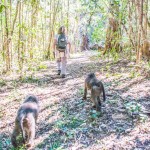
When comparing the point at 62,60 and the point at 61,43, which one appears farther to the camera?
the point at 62,60

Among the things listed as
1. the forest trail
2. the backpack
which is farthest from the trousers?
the forest trail

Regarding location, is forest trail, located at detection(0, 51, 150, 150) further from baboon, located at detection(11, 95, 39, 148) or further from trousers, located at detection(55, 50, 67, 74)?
trousers, located at detection(55, 50, 67, 74)

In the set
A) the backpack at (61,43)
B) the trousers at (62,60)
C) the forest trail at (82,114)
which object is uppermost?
the backpack at (61,43)

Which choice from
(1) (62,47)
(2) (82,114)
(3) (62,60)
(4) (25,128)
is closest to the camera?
(4) (25,128)

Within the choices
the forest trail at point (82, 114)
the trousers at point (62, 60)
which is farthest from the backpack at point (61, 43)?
the forest trail at point (82, 114)

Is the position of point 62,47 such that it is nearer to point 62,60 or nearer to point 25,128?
point 62,60

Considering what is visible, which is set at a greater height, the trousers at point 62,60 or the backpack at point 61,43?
the backpack at point 61,43

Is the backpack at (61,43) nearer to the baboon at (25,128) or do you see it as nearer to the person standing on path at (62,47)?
the person standing on path at (62,47)

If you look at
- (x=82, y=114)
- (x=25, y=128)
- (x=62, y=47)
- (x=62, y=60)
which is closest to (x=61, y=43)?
(x=62, y=47)

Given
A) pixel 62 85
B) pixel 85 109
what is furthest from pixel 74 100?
pixel 62 85

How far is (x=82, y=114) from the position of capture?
708 centimetres

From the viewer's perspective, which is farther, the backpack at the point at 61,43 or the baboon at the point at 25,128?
the backpack at the point at 61,43

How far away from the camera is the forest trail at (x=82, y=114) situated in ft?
18.8

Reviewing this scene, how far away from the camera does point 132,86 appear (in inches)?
363
